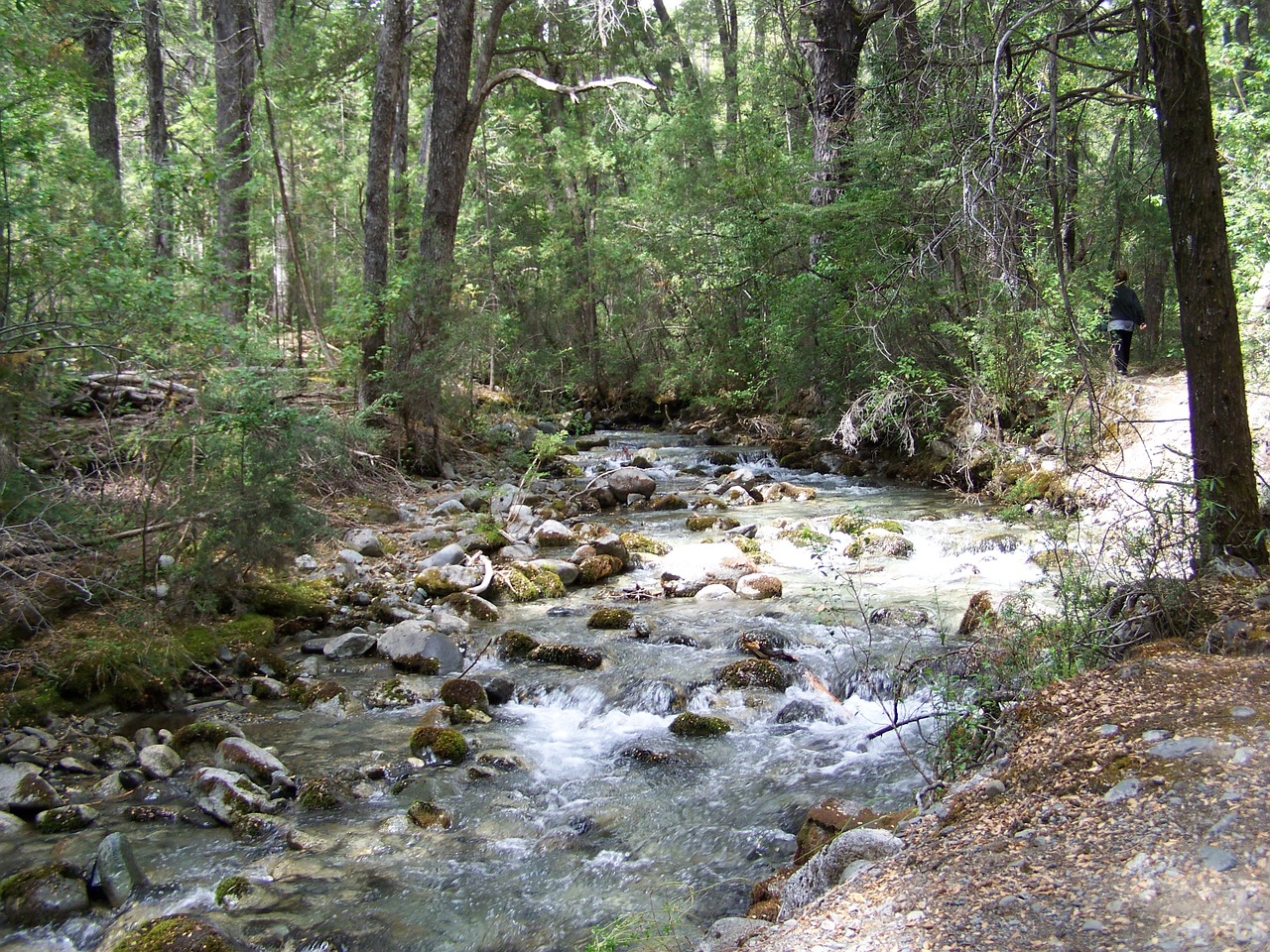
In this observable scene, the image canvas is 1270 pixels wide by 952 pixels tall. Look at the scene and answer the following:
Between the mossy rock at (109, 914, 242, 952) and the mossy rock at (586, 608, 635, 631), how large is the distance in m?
4.59

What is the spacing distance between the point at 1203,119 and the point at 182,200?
8266 mm

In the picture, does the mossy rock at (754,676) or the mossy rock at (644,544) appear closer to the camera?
the mossy rock at (754,676)

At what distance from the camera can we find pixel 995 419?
11820 mm

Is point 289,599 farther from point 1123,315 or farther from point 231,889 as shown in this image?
point 1123,315

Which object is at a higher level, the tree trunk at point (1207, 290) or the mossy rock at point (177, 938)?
the tree trunk at point (1207, 290)

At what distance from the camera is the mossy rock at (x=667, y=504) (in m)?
13.0

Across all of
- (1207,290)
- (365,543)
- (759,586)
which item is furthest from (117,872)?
(1207,290)

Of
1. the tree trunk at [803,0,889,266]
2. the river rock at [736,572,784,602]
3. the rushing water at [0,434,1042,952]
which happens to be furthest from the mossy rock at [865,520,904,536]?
the tree trunk at [803,0,889,266]

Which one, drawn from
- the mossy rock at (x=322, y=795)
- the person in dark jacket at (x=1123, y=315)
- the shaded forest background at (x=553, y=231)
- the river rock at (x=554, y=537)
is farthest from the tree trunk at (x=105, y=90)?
the person in dark jacket at (x=1123, y=315)

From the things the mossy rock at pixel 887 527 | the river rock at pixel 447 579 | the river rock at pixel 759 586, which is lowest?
the river rock at pixel 759 586

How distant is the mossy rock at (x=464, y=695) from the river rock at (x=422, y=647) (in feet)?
2.03

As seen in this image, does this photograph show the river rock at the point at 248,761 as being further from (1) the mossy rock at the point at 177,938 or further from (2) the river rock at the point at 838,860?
(2) the river rock at the point at 838,860

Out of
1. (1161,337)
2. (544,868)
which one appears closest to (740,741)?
(544,868)

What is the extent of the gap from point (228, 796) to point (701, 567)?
5722 millimetres
